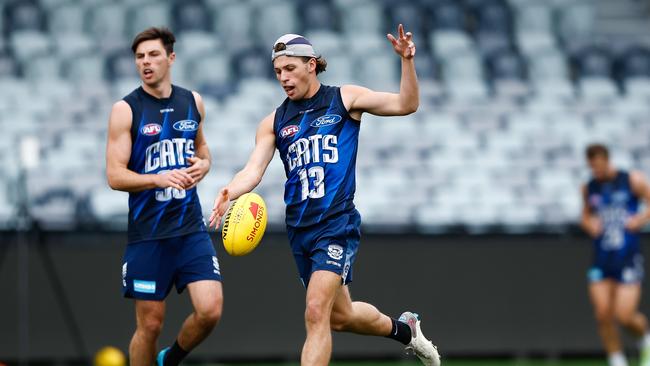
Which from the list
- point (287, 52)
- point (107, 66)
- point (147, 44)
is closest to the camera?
point (287, 52)

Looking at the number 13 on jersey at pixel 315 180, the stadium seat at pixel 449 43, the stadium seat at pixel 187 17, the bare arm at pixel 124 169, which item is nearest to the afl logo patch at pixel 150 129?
the bare arm at pixel 124 169

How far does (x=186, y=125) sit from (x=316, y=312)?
1.90 meters

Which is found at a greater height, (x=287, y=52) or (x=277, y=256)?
(x=287, y=52)

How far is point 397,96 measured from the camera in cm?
864

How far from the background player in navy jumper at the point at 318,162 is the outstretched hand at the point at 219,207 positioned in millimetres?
16

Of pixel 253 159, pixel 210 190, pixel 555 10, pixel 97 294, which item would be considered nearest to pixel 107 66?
pixel 210 190

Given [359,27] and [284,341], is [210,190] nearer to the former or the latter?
[284,341]

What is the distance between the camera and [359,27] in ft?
63.2

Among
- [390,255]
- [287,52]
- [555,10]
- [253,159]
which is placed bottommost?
[390,255]

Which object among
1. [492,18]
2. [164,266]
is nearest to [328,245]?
[164,266]

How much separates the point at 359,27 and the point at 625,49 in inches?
160

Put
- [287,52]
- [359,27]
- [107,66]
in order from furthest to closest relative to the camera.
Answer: [359,27] < [107,66] < [287,52]

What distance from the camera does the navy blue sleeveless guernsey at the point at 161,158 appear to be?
30.4 feet

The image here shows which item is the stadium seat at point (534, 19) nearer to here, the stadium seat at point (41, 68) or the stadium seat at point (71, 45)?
the stadium seat at point (71, 45)
